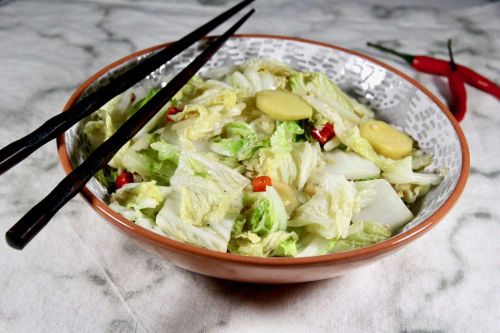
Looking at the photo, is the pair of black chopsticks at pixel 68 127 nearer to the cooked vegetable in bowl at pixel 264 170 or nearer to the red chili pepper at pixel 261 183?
the cooked vegetable in bowl at pixel 264 170

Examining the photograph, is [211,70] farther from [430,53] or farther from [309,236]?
[430,53]

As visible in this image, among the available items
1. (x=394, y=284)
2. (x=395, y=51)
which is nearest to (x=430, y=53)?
(x=395, y=51)

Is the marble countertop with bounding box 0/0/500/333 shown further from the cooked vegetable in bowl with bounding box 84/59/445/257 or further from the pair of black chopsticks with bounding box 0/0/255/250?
the pair of black chopsticks with bounding box 0/0/255/250

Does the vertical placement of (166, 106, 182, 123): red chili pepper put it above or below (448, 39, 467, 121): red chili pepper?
above

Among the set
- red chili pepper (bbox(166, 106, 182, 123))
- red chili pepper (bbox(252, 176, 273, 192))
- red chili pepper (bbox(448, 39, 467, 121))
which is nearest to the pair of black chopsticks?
red chili pepper (bbox(166, 106, 182, 123))

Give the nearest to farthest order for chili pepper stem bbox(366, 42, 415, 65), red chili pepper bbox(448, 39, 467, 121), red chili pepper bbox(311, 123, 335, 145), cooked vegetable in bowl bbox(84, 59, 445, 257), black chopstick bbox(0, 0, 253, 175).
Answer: black chopstick bbox(0, 0, 253, 175), cooked vegetable in bowl bbox(84, 59, 445, 257), red chili pepper bbox(311, 123, 335, 145), red chili pepper bbox(448, 39, 467, 121), chili pepper stem bbox(366, 42, 415, 65)

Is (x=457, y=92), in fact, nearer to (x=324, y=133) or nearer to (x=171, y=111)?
(x=324, y=133)

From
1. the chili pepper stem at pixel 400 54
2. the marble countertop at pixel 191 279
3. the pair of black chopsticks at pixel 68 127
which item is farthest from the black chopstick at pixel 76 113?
the chili pepper stem at pixel 400 54
